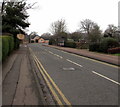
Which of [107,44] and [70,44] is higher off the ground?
[107,44]

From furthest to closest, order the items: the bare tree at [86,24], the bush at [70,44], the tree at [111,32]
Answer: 1. the bare tree at [86,24]
2. the tree at [111,32]
3. the bush at [70,44]

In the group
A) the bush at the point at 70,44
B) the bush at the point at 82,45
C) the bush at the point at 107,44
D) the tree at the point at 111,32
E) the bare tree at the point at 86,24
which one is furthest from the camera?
the bare tree at the point at 86,24

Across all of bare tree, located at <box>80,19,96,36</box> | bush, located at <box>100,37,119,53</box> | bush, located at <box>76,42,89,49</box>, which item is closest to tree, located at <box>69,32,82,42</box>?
bare tree, located at <box>80,19,96,36</box>

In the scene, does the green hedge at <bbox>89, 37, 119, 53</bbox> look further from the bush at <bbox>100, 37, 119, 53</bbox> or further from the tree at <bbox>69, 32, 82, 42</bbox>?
A: the tree at <bbox>69, 32, 82, 42</bbox>

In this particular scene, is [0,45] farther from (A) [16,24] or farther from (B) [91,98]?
(A) [16,24]

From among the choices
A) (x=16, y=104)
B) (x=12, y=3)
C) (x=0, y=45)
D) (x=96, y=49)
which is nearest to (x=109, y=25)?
(x=96, y=49)

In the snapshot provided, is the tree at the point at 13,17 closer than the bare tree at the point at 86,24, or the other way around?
the tree at the point at 13,17

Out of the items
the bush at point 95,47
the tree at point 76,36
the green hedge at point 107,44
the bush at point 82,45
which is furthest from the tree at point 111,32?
the green hedge at point 107,44

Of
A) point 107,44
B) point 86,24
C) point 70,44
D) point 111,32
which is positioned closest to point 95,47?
point 107,44

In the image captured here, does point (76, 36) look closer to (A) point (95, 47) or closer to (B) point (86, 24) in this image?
(B) point (86, 24)

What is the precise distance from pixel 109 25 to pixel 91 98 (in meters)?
75.3

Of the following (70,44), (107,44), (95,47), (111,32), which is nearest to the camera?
(107,44)

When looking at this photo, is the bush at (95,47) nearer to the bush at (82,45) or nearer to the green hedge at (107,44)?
the green hedge at (107,44)

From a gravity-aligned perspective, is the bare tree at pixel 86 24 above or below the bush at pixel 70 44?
above
